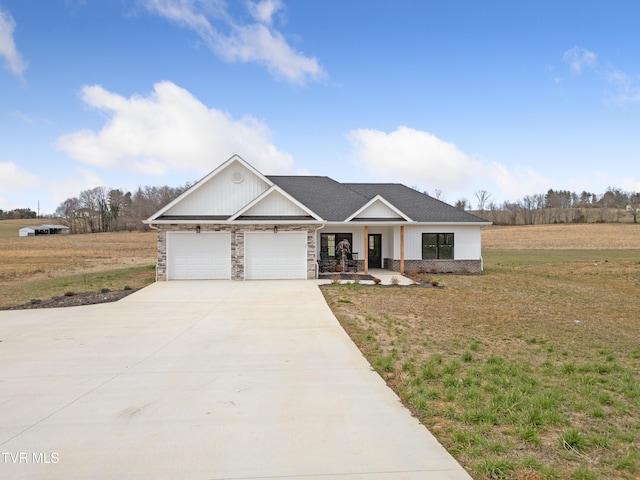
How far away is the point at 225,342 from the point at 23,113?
76.0 feet

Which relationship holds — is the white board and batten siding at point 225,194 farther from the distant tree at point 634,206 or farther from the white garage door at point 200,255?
the distant tree at point 634,206

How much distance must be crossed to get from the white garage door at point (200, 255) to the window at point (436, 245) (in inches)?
407

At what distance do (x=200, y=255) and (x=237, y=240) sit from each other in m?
1.85

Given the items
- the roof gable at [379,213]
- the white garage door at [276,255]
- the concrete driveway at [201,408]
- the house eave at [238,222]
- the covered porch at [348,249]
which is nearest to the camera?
the concrete driveway at [201,408]

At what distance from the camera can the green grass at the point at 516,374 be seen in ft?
12.1

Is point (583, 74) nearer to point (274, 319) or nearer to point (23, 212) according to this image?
point (274, 319)

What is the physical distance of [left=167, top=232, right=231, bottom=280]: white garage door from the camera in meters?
18.1

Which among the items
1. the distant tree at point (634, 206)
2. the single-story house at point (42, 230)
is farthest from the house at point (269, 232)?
the single-story house at point (42, 230)

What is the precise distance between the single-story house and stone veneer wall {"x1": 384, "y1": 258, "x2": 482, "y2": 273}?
288ft

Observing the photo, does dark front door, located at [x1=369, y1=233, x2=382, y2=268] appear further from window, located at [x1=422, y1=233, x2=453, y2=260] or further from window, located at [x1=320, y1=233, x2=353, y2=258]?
window, located at [x1=422, y1=233, x2=453, y2=260]

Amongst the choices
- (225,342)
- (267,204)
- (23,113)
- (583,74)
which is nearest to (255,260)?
(267,204)

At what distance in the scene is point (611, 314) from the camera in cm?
1128

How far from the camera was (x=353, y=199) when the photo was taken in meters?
22.7

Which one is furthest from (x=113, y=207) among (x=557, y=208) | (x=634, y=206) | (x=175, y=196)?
(x=634, y=206)
